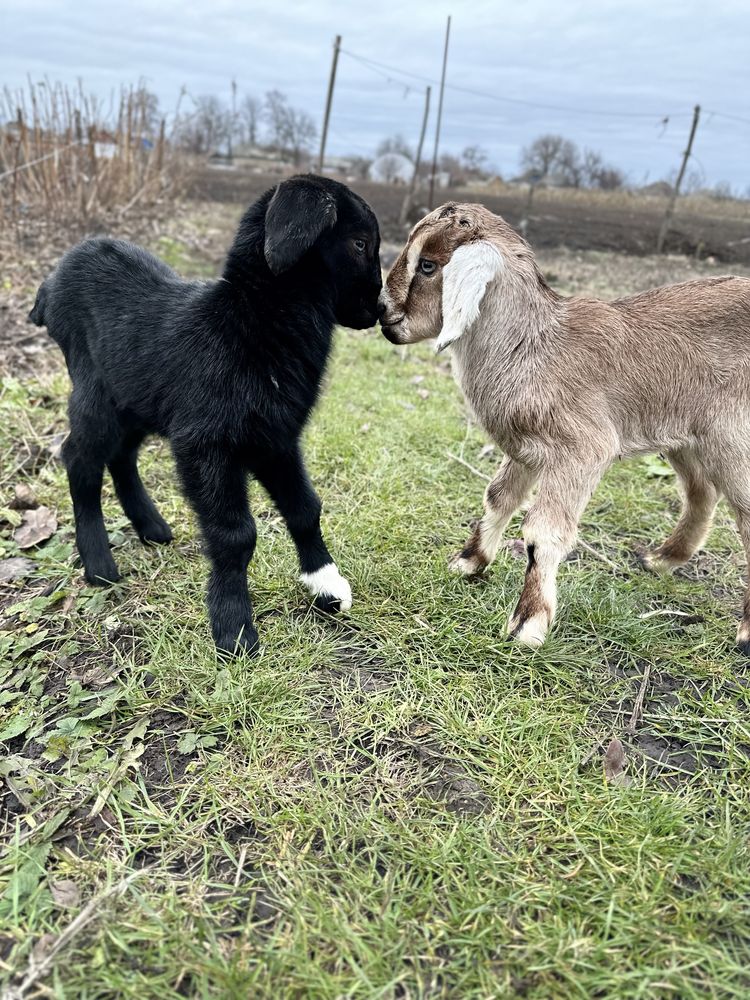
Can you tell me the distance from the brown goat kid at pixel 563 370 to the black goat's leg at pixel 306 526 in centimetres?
72

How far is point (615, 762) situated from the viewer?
7.75ft

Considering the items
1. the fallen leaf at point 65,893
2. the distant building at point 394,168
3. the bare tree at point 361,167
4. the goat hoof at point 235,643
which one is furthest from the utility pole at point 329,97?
the bare tree at point 361,167

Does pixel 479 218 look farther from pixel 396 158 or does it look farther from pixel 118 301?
pixel 396 158

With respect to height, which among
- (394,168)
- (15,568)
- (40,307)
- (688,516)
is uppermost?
(394,168)

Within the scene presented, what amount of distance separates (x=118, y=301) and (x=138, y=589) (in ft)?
4.14

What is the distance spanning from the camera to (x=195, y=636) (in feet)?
9.52

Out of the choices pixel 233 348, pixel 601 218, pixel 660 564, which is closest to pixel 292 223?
pixel 233 348

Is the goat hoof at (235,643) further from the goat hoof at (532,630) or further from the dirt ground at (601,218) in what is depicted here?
the dirt ground at (601,218)

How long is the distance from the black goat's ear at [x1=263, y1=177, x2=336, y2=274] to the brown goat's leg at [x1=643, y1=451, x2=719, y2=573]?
184 cm

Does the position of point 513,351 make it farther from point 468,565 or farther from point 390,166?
point 390,166

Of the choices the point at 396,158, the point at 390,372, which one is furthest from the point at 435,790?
the point at 396,158

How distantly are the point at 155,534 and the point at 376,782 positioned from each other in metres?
1.85

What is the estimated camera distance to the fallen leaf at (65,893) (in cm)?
190

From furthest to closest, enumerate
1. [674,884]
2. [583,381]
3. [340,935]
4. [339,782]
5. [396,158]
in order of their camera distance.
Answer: [396,158] < [583,381] < [339,782] < [674,884] < [340,935]
